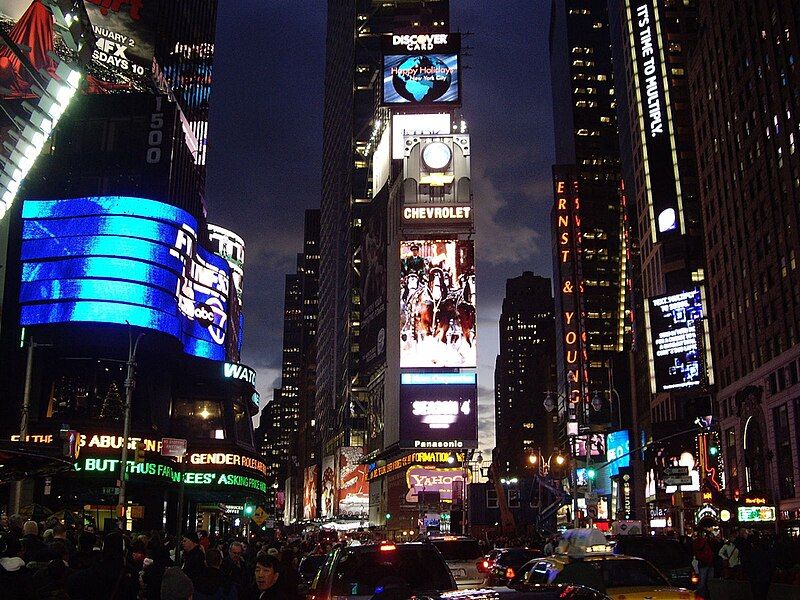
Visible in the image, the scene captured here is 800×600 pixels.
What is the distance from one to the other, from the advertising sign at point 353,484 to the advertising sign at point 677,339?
68.1 meters

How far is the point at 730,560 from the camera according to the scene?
2236 centimetres

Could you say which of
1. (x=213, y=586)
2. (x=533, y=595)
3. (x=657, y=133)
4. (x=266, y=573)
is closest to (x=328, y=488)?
(x=657, y=133)

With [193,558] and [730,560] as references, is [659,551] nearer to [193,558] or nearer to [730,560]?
[730,560]

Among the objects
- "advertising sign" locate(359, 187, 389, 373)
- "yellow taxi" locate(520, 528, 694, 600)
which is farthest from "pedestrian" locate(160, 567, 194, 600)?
"advertising sign" locate(359, 187, 389, 373)

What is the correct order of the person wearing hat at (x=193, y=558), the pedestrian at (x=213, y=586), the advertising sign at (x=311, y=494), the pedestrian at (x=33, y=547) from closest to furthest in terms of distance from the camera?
the pedestrian at (x=213, y=586), the pedestrian at (x=33, y=547), the person wearing hat at (x=193, y=558), the advertising sign at (x=311, y=494)

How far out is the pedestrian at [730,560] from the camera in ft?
71.6

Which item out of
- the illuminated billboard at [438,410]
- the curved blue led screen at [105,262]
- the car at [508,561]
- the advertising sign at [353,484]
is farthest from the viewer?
the advertising sign at [353,484]

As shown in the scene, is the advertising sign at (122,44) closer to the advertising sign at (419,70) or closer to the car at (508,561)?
the advertising sign at (419,70)

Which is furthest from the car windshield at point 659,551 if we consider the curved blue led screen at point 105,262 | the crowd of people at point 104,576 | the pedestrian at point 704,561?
the curved blue led screen at point 105,262

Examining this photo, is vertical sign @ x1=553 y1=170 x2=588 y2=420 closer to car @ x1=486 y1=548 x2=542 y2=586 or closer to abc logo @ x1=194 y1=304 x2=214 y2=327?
abc logo @ x1=194 y1=304 x2=214 y2=327

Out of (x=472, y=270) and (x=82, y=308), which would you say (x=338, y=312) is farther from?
(x=82, y=308)

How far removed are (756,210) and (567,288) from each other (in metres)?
80.9

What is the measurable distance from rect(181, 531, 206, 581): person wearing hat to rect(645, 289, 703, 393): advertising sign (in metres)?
80.2

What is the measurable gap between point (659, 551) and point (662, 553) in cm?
7
